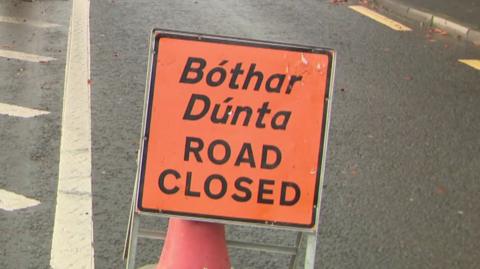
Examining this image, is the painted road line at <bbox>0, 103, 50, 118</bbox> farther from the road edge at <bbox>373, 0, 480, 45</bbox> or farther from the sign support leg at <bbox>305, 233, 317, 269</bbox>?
the road edge at <bbox>373, 0, 480, 45</bbox>

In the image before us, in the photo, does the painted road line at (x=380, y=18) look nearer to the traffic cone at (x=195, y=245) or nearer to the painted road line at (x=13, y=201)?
the painted road line at (x=13, y=201)

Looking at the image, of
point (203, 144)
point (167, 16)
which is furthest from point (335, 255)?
point (167, 16)

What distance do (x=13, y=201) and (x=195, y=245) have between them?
5.80 ft

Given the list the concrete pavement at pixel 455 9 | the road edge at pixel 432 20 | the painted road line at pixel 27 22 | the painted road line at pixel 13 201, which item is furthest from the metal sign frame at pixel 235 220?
the concrete pavement at pixel 455 9

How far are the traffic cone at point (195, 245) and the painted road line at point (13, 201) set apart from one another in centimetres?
157

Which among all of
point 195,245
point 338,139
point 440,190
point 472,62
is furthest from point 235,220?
point 472,62

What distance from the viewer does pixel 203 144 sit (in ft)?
11.0

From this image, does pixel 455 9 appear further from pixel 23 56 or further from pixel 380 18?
pixel 23 56

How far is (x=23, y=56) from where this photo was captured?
8375 mm

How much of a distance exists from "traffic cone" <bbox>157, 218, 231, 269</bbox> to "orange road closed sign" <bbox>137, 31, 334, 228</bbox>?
0.20 m

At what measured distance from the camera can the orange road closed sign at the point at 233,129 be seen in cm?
335

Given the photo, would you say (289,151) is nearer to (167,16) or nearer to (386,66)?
(386,66)

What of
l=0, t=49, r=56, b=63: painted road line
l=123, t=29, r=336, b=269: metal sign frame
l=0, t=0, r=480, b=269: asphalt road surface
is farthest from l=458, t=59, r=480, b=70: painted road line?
l=123, t=29, r=336, b=269: metal sign frame

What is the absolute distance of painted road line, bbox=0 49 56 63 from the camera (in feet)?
27.0
